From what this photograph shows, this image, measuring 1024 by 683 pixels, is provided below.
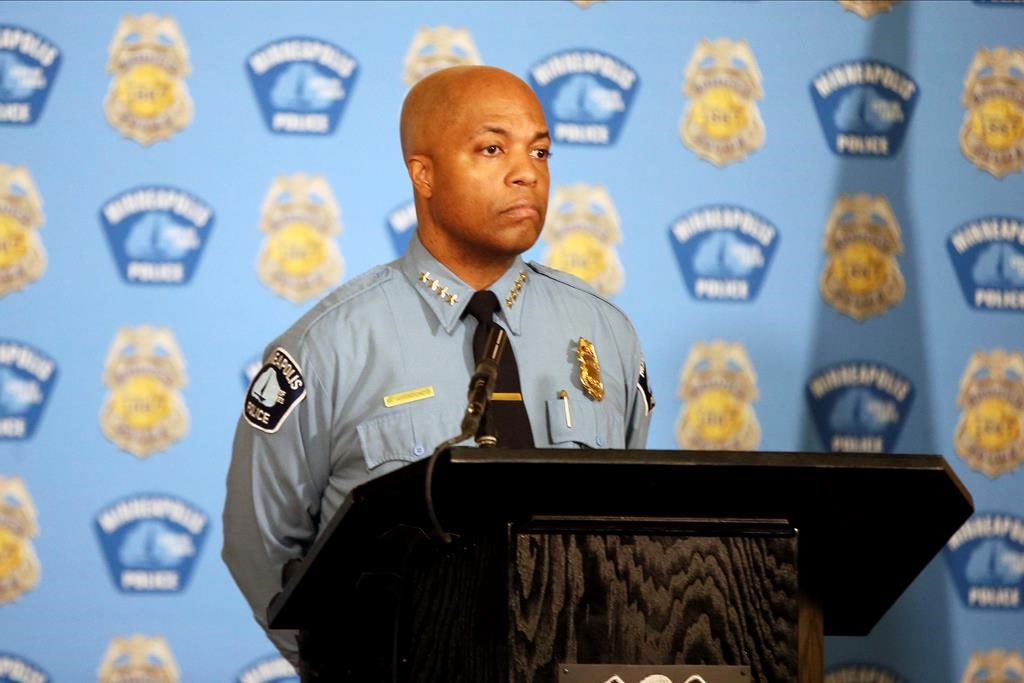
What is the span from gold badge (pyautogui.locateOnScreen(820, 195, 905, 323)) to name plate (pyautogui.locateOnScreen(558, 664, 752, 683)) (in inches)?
69.7

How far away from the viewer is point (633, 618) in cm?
126

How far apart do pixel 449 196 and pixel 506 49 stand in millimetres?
884

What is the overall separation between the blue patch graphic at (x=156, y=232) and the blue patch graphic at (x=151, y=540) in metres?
0.43

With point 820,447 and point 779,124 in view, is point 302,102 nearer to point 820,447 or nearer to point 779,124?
point 779,124

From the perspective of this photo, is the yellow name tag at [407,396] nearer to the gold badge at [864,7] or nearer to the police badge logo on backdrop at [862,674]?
the police badge logo on backdrop at [862,674]

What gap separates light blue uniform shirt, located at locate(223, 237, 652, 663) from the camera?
198 centimetres

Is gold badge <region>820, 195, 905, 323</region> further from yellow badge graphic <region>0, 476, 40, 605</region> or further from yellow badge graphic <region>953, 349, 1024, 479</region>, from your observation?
yellow badge graphic <region>0, 476, 40, 605</region>

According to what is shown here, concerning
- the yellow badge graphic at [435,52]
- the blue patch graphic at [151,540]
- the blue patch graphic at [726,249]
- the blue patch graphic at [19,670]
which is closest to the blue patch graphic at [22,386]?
the blue patch graphic at [151,540]

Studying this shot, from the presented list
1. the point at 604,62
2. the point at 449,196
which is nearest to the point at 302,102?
the point at 604,62

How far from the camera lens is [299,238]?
9.12 feet

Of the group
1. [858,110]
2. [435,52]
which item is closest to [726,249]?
[858,110]

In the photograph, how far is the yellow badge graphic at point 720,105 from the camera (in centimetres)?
293

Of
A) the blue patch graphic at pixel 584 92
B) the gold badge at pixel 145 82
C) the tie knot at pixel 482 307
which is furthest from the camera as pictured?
the blue patch graphic at pixel 584 92

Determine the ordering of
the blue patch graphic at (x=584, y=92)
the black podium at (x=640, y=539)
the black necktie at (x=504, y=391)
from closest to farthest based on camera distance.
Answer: the black podium at (x=640, y=539), the black necktie at (x=504, y=391), the blue patch graphic at (x=584, y=92)
